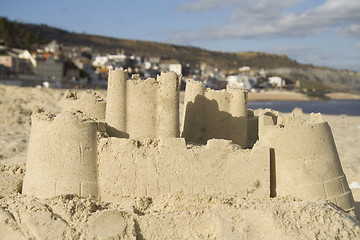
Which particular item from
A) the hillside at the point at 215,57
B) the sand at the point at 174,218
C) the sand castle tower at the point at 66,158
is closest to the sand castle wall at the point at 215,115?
the sand at the point at 174,218

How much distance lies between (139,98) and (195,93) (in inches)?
70.4

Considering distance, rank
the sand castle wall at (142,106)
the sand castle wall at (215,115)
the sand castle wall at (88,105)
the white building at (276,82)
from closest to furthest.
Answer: the sand castle wall at (142,106)
the sand castle wall at (215,115)
the sand castle wall at (88,105)
the white building at (276,82)

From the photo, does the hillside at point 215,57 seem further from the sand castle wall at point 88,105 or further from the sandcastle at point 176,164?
the sandcastle at point 176,164

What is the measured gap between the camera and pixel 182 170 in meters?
8.95

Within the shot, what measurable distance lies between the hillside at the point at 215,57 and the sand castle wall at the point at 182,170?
394ft

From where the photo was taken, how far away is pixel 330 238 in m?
7.80

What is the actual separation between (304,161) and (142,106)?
344 cm

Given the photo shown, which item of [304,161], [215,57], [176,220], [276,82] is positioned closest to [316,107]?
[276,82]

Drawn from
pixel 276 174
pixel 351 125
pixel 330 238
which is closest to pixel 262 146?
pixel 276 174

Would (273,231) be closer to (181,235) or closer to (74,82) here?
(181,235)

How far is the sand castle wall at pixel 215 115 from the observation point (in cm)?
1100

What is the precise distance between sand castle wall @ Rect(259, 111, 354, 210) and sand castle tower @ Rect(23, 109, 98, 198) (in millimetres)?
3455

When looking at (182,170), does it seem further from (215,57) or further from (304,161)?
(215,57)

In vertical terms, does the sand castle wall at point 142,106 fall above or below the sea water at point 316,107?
above
